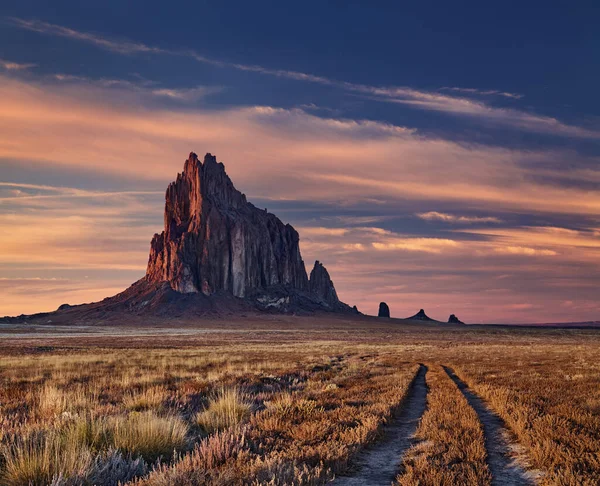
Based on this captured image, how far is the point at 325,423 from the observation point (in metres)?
9.77

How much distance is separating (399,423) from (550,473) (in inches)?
193

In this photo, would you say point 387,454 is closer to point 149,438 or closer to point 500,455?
point 500,455

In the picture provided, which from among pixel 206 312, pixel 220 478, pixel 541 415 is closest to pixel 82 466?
pixel 220 478

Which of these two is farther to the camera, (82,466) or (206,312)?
(206,312)

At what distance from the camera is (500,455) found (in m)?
8.34

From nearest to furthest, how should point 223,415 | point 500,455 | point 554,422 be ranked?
point 500,455
point 554,422
point 223,415

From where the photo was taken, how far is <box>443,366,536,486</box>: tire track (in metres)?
6.94

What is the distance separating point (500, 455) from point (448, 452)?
3.97 ft

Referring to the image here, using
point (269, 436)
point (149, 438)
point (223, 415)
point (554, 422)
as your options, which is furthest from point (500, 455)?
point (149, 438)

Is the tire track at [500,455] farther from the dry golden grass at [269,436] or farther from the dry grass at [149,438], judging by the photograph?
the dry grass at [149,438]

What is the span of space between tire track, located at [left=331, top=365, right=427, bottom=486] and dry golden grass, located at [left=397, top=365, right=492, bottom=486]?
23 cm

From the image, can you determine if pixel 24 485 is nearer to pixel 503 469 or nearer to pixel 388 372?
pixel 503 469

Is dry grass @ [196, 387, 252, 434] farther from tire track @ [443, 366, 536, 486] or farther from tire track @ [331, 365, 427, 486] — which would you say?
tire track @ [443, 366, 536, 486]

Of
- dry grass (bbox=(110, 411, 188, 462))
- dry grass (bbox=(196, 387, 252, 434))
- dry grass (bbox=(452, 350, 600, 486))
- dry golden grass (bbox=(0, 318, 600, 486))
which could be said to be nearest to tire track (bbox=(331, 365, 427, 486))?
dry golden grass (bbox=(0, 318, 600, 486))
